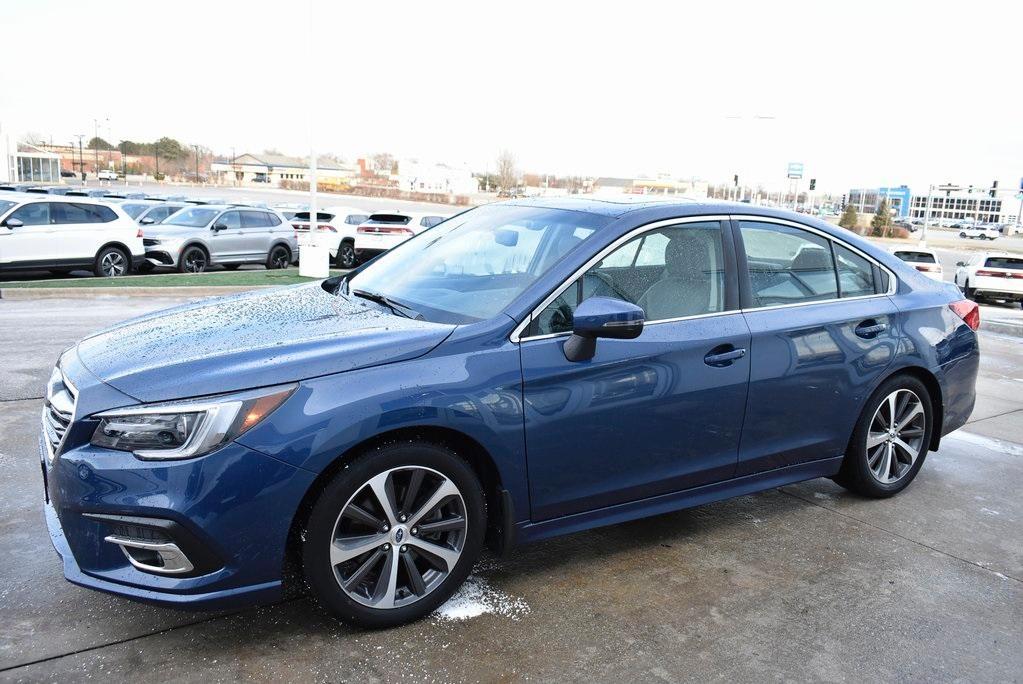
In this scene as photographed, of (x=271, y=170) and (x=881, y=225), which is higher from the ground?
(x=271, y=170)

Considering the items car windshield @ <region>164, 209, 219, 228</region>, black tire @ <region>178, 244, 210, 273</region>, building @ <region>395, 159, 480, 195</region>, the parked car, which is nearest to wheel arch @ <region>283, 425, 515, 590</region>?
the parked car

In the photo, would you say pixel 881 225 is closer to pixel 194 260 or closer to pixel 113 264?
pixel 194 260

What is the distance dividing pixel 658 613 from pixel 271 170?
166713mm

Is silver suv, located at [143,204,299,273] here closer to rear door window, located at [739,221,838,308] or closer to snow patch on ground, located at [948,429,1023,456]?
snow patch on ground, located at [948,429,1023,456]

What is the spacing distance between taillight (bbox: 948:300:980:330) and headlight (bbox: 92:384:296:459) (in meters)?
4.19

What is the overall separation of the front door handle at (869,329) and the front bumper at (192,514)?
9.89 feet

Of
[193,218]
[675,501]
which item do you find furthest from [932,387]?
[193,218]

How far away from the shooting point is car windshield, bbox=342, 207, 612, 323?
146 inches

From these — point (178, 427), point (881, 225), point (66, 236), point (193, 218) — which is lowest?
point (881, 225)

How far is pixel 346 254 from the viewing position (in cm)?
2323

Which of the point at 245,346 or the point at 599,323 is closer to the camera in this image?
the point at 245,346

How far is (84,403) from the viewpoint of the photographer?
2949 millimetres

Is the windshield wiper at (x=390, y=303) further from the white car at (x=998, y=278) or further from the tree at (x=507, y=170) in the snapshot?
the tree at (x=507, y=170)

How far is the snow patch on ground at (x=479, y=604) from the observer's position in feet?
11.2
